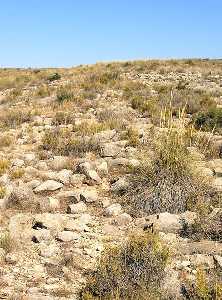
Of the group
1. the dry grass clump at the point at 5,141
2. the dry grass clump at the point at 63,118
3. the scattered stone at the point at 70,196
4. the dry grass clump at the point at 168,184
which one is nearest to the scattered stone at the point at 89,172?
the scattered stone at the point at 70,196

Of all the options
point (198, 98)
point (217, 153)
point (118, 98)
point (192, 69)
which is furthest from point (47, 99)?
point (192, 69)

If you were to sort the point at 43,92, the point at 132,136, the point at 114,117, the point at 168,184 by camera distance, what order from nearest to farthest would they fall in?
the point at 168,184
the point at 132,136
the point at 114,117
the point at 43,92

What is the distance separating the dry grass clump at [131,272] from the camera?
5.20 metres

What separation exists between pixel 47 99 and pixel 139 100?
12.4 feet

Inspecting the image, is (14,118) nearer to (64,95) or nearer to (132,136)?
(64,95)

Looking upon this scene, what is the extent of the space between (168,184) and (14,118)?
7.58m

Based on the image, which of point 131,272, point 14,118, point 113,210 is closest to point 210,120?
point 14,118

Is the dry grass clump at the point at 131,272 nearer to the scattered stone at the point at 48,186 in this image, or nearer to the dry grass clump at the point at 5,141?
the scattered stone at the point at 48,186

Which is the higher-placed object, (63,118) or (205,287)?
(63,118)

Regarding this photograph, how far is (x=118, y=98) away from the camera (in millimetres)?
17641

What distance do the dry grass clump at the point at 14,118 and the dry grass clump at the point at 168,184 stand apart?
21.0 feet

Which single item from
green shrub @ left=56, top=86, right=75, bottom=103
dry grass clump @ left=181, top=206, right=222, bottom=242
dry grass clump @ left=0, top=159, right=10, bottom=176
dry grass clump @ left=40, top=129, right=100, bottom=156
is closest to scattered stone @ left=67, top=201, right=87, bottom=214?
dry grass clump @ left=181, top=206, right=222, bottom=242

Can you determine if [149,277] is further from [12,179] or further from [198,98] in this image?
[198,98]

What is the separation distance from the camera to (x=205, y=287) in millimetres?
5035
